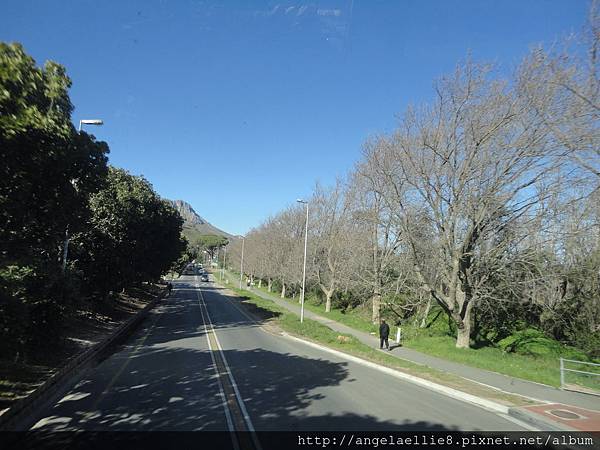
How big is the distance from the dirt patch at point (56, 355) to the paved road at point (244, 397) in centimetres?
84

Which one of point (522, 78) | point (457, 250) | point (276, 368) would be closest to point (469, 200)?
point (457, 250)

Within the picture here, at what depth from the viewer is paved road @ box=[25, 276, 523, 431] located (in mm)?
7207

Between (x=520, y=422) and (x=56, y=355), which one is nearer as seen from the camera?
(x=520, y=422)

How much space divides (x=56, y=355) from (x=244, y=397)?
7074mm

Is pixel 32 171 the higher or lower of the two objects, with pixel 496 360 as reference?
higher

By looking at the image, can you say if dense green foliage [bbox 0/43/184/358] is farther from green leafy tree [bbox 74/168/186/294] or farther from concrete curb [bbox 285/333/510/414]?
concrete curb [bbox 285/333/510/414]

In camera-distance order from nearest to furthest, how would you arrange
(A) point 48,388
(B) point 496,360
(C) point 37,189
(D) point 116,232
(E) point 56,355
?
(C) point 37,189, (A) point 48,388, (E) point 56,355, (B) point 496,360, (D) point 116,232

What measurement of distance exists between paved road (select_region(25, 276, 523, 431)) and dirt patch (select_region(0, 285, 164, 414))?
0.84m

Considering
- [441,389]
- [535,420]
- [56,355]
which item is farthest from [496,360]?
[56,355]

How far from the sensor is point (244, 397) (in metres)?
8.87

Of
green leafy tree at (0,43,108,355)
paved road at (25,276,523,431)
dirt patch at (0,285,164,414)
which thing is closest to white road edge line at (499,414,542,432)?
paved road at (25,276,523,431)

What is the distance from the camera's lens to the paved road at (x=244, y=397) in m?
7.21

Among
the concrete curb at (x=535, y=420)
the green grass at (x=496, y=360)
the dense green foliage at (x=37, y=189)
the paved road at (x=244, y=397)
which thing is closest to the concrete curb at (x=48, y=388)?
the paved road at (x=244, y=397)

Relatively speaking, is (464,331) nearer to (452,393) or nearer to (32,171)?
(452,393)
